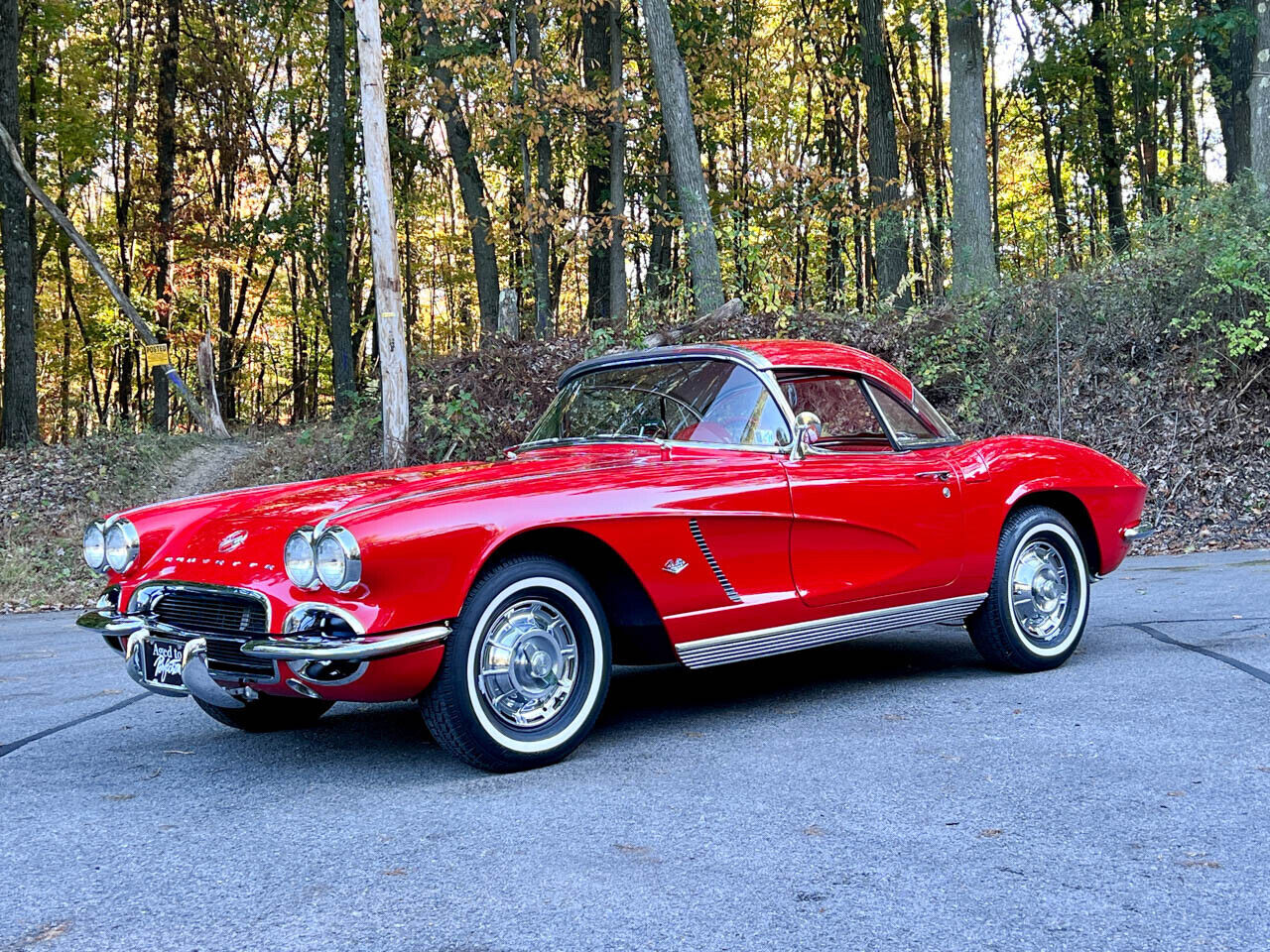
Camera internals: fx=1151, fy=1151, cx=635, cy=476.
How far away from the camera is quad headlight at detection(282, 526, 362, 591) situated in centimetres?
364

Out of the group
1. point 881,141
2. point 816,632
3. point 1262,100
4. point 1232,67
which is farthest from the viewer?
point 881,141

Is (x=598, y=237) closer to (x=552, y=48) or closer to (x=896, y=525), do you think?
(x=552, y=48)

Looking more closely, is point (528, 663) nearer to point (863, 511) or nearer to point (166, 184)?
point (863, 511)

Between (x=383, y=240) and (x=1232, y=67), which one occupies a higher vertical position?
(x=1232, y=67)

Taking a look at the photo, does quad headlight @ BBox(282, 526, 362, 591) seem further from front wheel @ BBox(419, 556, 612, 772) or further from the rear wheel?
the rear wheel

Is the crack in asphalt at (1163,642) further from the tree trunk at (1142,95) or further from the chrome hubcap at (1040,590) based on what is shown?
the tree trunk at (1142,95)

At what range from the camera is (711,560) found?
4422 millimetres

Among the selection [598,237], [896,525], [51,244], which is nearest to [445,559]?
[896,525]

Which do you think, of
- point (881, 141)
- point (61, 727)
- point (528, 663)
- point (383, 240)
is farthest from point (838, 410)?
point (881, 141)

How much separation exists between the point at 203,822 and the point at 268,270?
37167 mm

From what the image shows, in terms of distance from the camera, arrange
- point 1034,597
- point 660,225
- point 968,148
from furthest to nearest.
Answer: point 660,225
point 968,148
point 1034,597

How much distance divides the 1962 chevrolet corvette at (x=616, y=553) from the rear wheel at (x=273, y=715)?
0.01m

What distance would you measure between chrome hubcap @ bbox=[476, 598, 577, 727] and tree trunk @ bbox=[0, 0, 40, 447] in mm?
15934

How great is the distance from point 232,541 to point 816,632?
2.34m
